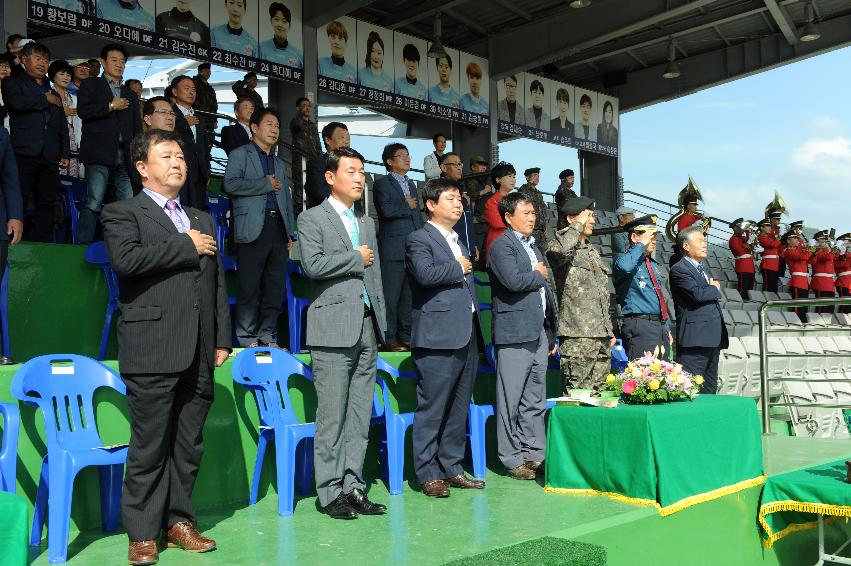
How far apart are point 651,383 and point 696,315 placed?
1735 millimetres

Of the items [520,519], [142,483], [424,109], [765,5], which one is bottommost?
[520,519]

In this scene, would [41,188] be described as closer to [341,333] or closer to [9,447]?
[341,333]

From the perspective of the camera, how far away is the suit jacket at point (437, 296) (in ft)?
14.2

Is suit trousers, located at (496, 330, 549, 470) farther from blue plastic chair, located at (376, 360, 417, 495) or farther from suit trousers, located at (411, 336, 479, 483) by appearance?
blue plastic chair, located at (376, 360, 417, 495)

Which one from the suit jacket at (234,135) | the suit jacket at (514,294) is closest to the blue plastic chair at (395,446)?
the suit jacket at (514,294)

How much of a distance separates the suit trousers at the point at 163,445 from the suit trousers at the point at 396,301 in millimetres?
2593

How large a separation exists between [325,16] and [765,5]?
755 cm

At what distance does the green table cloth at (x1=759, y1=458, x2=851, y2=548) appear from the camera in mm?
4137

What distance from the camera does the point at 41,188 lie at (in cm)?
582

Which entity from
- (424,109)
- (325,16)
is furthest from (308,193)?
(424,109)

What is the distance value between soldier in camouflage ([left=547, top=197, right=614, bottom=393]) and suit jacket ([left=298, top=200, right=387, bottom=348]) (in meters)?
1.48

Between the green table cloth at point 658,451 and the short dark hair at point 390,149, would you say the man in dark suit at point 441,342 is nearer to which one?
the green table cloth at point 658,451

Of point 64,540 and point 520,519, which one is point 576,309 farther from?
point 64,540

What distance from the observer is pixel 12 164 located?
3.98 m
